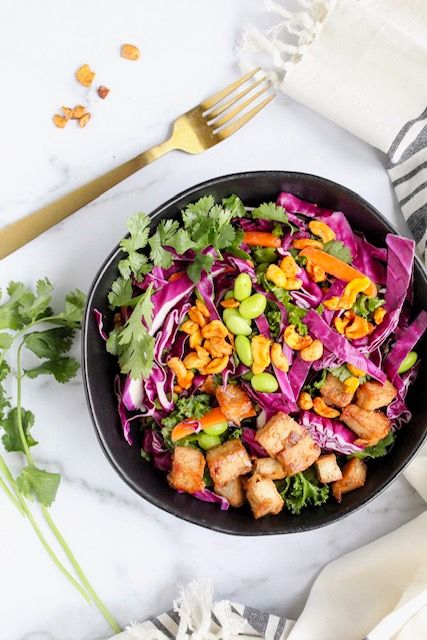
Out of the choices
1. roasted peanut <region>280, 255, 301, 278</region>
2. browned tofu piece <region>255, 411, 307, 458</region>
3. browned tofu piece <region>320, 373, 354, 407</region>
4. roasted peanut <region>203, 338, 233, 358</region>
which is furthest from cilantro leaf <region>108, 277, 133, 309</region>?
browned tofu piece <region>320, 373, 354, 407</region>

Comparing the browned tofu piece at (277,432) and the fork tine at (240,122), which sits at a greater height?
the fork tine at (240,122)

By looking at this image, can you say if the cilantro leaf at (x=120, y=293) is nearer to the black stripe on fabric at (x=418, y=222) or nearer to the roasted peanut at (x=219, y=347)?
the roasted peanut at (x=219, y=347)

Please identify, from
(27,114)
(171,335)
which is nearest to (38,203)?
(27,114)

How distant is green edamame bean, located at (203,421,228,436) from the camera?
259 cm

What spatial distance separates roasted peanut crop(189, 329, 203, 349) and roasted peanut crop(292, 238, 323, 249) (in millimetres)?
430

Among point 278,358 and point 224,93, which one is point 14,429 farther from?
point 224,93

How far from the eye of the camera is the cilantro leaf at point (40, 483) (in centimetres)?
270

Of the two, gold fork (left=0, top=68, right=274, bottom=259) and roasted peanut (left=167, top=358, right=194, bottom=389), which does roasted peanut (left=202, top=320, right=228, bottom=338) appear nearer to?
roasted peanut (left=167, top=358, right=194, bottom=389)

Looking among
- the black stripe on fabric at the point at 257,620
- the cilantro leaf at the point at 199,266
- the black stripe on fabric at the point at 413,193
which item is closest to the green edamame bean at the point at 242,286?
the cilantro leaf at the point at 199,266

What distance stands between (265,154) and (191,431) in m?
1.05

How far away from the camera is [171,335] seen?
2590mm

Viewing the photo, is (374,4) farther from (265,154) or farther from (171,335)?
(171,335)

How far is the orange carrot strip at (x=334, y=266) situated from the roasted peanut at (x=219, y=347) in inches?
15.3

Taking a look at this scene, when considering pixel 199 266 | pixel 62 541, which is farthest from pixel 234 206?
pixel 62 541
